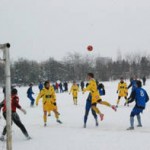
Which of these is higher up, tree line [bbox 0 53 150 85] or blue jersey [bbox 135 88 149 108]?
tree line [bbox 0 53 150 85]

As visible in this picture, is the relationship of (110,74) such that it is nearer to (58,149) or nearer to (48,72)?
(48,72)

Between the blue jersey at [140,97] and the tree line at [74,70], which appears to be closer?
the blue jersey at [140,97]

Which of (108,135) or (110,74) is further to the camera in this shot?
(110,74)

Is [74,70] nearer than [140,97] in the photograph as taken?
No

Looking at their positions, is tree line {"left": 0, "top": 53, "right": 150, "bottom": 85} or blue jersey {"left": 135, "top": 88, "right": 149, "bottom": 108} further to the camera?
tree line {"left": 0, "top": 53, "right": 150, "bottom": 85}

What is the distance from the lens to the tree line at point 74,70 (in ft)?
382

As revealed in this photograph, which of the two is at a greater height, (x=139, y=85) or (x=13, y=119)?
(x=139, y=85)

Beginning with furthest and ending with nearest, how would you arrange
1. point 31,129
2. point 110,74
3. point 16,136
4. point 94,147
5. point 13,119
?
point 110,74, point 31,129, point 16,136, point 13,119, point 94,147

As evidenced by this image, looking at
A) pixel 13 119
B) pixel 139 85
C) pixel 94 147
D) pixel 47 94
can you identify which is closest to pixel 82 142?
pixel 94 147

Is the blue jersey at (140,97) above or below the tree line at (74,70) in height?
below

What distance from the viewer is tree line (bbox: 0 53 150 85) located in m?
116

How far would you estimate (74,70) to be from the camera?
12688 cm

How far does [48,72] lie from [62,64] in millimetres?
8033

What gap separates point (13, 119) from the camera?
10.7 metres
